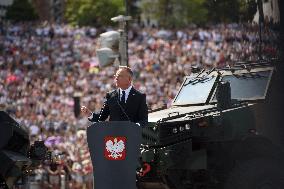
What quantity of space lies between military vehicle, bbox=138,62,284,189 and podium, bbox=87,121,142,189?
211cm

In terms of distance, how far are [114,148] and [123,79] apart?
91cm

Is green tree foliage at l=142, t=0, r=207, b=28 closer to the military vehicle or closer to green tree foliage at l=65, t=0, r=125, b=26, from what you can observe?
green tree foliage at l=65, t=0, r=125, b=26

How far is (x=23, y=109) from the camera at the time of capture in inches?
1084

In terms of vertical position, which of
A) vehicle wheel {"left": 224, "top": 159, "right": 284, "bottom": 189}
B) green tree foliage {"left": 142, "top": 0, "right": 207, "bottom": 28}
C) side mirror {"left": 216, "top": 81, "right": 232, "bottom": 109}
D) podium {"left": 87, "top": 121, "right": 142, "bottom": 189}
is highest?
green tree foliage {"left": 142, "top": 0, "right": 207, "bottom": 28}

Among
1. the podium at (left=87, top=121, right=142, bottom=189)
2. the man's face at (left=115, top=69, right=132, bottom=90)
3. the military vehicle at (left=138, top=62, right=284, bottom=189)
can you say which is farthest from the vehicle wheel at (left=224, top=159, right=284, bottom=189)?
the podium at (left=87, top=121, right=142, bottom=189)

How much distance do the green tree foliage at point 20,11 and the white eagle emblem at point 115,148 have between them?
59297mm

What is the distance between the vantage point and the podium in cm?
742

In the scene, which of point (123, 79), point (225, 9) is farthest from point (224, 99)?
point (123, 79)

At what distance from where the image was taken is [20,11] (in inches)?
2638

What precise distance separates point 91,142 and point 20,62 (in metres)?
28.0

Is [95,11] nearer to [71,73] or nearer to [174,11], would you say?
[174,11]

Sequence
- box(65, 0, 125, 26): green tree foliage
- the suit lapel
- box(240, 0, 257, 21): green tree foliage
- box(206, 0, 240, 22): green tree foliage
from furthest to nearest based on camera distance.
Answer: box(65, 0, 125, 26): green tree foliage
box(206, 0, 240, 22): green tree foliage
box(240, 0, 257, 21): green tree foliage
the suit lapel

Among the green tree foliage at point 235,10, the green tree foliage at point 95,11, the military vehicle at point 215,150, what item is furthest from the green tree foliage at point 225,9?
the green tree foliage at point 95,11

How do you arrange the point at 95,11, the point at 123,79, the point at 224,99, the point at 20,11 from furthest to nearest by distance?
the point at 95,11
the point at 20,11
the point at 224,99
the point at 123,79
